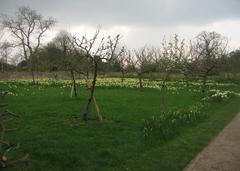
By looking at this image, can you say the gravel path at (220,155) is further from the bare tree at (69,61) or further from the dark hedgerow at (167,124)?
the bare tree at (69,61)

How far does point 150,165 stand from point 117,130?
3284mm

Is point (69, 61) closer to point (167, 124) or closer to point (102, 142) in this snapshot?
point (167, 124)

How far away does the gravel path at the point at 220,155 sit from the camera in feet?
24.2

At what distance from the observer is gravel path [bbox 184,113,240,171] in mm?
7390

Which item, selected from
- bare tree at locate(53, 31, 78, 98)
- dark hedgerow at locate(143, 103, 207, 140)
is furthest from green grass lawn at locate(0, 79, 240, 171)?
bare tree at locate(53, 31, 78, 98)

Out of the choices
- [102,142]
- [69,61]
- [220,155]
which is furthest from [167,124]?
[69,61]

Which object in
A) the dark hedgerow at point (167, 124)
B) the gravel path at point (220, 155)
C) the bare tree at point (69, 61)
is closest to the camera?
the gravel path at point (220, 155)

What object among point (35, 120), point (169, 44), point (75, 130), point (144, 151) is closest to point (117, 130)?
point (75, 130)

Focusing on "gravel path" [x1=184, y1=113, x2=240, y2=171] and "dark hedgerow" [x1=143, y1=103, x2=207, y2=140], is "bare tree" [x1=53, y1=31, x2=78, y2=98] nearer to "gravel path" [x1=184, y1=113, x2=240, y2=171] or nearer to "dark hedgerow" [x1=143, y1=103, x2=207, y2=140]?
"dark hedgerow" [x1=143, y1=103, x2=207, y2=140]

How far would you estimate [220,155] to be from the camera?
8398mm

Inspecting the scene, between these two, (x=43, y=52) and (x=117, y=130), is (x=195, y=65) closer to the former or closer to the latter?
(x=117, y=130)

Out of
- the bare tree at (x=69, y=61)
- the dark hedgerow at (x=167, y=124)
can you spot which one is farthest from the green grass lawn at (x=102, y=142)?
the bare tree at (x=69, y=61)

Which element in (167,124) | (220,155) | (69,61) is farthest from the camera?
(69,61)

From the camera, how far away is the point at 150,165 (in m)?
7.45
